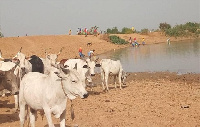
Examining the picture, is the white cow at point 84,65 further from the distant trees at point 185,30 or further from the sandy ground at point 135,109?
the distant trees at point 185,30

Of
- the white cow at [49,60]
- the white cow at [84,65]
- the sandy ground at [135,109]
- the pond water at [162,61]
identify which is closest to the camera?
the sandy ground at [135,109]

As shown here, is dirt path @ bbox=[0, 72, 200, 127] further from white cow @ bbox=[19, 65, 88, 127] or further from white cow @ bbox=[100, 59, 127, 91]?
white cow @ bbox=[19, 65, 88, 127]

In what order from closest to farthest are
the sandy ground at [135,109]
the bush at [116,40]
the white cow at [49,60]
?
the sandy ground at [135,109] < the white cow at [49,60] < the bush at [116,40]

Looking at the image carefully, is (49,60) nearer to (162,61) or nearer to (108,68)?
(108,68)

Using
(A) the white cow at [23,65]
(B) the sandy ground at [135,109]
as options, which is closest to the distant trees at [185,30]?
(B) the sandy ground at [135,109]

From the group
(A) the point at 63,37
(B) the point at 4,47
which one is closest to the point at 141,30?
(A) the point at 63,37

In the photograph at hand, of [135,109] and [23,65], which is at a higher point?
[23,65]

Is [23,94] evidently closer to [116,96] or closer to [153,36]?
[116,96]

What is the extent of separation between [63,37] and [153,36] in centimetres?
2187

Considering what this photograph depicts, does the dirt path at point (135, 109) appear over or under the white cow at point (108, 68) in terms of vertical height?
under

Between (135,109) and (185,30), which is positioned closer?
(135,109)

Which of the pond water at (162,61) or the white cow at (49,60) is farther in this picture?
the pond water at (162,61)

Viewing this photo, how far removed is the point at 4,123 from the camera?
29.1 feet

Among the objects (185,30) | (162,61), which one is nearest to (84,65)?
(162,61)
